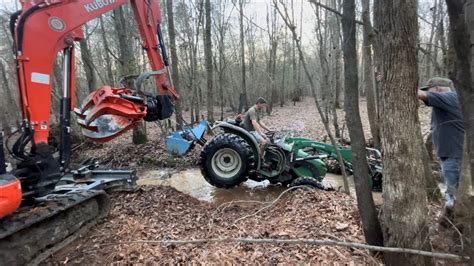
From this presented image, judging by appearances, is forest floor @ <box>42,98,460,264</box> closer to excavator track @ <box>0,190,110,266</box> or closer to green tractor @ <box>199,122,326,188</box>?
excavator track @ <box>0,190,110,266</box>

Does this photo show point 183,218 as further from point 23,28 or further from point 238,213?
point 23,28

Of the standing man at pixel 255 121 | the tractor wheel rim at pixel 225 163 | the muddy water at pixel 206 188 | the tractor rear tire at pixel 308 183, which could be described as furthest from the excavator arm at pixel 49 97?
the tractor rear tire at pixel 308 183

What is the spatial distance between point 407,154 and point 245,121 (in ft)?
16.6

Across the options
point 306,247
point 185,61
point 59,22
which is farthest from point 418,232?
point 185,61

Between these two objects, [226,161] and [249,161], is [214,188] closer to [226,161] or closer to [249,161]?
[226,161]

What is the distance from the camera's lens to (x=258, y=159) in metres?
6.72

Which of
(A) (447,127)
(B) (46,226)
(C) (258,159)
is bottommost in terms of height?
(B) (46,226)

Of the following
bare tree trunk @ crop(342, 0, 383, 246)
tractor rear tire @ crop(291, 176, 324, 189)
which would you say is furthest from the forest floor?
bare tree trunk @ crop(342, 0, 383, 246)

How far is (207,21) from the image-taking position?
1491cm

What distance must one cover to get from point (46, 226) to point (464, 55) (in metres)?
4.43

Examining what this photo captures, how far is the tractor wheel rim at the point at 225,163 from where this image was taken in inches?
273

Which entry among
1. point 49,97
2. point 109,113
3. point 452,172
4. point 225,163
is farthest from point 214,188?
point 452,172

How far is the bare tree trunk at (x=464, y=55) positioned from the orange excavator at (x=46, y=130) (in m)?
4.09

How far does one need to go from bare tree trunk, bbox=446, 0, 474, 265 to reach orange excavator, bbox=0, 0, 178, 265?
13.4ft
